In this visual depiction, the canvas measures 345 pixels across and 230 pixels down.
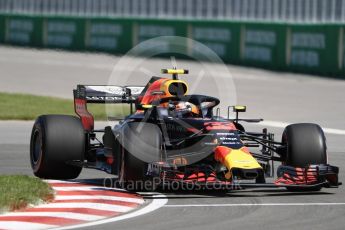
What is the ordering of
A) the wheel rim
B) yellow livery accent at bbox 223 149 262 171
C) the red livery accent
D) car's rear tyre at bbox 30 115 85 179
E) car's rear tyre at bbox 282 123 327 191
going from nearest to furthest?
yellow livery accent at bbox 223 149 262 171 → the red livery accent → car's rear tyre at bbox 282 123 327 191 → car's rear tyre at bbox 30 115 85 179 → the wheel rim

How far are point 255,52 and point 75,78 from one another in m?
6.87

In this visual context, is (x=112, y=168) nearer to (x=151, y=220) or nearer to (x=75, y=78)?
(x=151, y=220)

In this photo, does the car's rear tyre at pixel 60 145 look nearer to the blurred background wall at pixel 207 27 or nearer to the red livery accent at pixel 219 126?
the red livery accent at pixel 219 126

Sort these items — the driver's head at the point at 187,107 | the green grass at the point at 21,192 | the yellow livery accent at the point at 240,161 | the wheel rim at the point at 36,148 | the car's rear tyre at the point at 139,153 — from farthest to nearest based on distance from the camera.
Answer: the wheel rim at the point at 36,148, the driver's head at the point at 187,107, the car's rear tyre at the point at 139,153, the yellow livery accent at the point at 240,161, the green grass at the point at 21,192

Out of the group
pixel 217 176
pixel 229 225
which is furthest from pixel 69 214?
pixel 217 176

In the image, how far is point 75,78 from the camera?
3938 centimetres

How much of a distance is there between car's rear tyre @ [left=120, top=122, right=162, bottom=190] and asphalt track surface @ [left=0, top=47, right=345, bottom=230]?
411 mm

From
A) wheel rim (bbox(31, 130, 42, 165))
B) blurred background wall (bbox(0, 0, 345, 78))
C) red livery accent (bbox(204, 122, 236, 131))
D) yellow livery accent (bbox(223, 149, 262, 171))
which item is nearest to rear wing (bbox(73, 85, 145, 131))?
wheel rim (bbox(31, 130, 42, 165))

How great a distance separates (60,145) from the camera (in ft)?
53.0

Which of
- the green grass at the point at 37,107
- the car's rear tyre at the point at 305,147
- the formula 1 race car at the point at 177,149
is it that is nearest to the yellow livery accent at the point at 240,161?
the formula 1 race car at the point at 177,149

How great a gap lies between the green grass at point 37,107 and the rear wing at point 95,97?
8763 millimetres

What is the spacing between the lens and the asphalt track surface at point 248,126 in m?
12.8

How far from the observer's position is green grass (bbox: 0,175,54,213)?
13109 mm

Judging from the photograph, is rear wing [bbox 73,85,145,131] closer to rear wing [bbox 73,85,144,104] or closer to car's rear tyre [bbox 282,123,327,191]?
rear wing [bbox 73,85,144,104]
